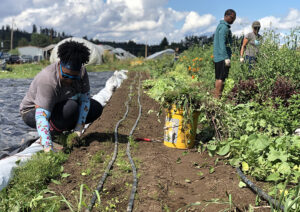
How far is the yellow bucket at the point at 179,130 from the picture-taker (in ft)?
10.6

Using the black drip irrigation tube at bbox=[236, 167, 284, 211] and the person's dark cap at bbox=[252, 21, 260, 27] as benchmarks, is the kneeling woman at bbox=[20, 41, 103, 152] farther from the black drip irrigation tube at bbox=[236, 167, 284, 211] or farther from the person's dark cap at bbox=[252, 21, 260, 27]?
the person's dark cap at bbox=[252, 21, 260, 27]

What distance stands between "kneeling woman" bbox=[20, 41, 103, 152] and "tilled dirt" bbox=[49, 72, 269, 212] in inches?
14.1

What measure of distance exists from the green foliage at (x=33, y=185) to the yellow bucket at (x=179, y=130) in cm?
122

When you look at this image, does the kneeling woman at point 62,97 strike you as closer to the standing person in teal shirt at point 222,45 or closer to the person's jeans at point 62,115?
the person's jeans at point 62,115

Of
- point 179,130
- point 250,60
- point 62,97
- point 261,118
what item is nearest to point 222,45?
point 250,60

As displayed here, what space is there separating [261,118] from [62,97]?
2265mm

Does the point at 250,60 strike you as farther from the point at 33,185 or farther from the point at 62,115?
the point at 33,185

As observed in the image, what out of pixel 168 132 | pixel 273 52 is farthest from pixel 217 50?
pixel 168 132

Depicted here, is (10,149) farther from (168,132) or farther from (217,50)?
(217,50)

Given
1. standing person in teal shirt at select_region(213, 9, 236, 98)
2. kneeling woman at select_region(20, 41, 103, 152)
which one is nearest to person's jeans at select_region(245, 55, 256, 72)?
standing person in teal shirt at select_region(213, 9, 236, 98)

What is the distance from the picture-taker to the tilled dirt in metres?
2.06

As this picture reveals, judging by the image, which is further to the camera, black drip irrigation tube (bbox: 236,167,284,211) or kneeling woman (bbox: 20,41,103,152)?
kneeling woman (bbox: 20,41,103,152)

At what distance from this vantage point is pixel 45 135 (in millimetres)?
2746

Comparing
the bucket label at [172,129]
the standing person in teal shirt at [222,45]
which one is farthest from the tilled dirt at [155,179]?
the standing person in teal shirt at [222,45]
